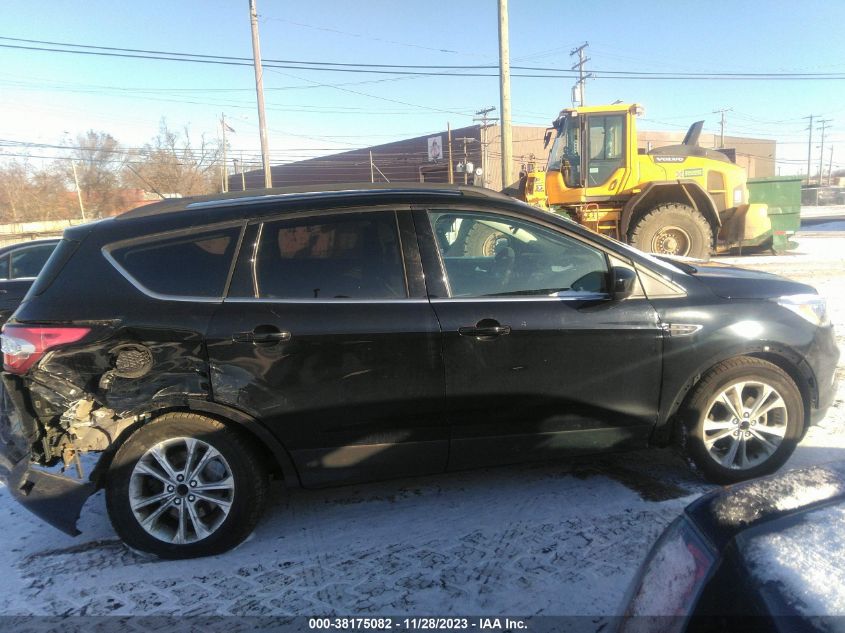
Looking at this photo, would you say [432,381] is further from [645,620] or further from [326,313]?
[645,620]

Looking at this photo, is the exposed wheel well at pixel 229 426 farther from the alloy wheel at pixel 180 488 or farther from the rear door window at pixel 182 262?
the rear door window at pixel 182 262

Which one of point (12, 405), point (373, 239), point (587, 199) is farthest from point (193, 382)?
point (587, 199)

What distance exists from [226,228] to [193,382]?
2.67 feet

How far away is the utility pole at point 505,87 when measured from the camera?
1475cm

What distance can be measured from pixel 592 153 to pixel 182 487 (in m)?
11.2

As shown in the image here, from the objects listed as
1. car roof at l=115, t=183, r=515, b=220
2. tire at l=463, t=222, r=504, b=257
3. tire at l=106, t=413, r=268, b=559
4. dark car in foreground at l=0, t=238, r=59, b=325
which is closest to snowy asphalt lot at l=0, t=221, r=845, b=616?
tire at l=106, t=413, r=268, b=559

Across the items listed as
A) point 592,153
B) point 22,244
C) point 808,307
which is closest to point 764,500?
point 808,307

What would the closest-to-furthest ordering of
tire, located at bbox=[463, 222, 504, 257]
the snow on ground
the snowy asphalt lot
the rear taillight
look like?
1. the snow on ground
2. the snowy asphalt lot
3. the rear taillight
4. tire, located at bbox=[463, 222, 504, 257]

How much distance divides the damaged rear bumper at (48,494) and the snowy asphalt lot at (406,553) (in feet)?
0.91

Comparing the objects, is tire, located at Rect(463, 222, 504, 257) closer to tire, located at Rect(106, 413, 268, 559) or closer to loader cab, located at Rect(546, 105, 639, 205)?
tire, located at Rect(106, 413, 268, 559)

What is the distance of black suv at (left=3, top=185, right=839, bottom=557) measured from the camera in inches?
108

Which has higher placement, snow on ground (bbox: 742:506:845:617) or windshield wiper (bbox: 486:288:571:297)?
windshield wiper (bbox: 486:288:571:297)

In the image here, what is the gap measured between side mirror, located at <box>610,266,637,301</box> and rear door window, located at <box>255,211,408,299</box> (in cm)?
115

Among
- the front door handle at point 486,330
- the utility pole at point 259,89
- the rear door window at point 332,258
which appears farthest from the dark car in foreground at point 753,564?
the utility pole at point 259,89
